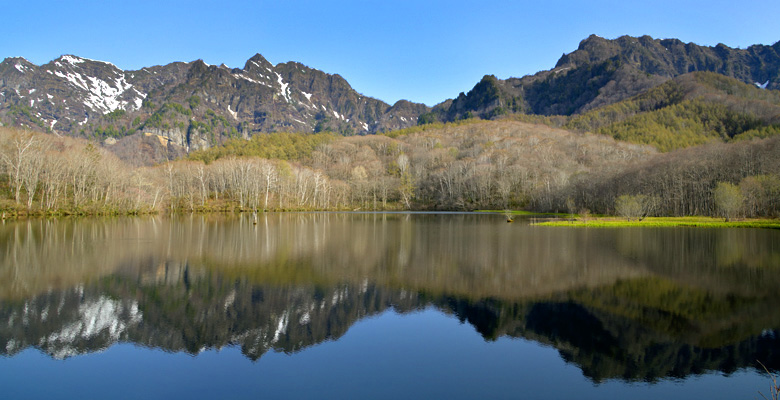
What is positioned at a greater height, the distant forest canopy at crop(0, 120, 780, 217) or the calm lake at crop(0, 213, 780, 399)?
the distant forest canopy at crop(0, 120, 780, 217)

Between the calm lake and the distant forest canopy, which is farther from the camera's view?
the distant forest canopy

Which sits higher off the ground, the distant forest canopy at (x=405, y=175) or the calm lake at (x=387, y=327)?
the distant forest canopy at (x=405, y=175)

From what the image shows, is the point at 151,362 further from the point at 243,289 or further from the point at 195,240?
the point at 195,240

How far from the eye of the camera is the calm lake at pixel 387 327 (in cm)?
913

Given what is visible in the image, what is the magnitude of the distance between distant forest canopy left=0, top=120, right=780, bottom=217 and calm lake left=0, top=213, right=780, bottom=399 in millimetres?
49013

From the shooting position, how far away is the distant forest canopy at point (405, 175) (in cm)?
6309

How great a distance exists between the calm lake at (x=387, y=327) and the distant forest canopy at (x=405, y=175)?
161ft

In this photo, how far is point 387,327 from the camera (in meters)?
13.2

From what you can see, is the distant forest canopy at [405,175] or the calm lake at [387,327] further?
the distant forest canopy at [405,175]

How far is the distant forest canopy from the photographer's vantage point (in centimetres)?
6309

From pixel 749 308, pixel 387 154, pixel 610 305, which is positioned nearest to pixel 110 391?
pixel 610 305

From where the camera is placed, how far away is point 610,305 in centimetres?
1489

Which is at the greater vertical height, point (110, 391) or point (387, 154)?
point (387, 154)

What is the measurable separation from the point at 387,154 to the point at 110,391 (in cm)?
16654
